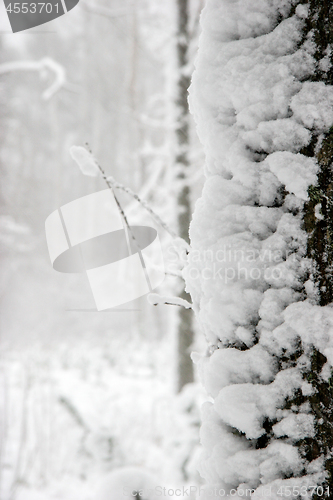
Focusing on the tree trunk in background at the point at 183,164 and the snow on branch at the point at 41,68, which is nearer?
the tree trunk in background at the point at 183,164

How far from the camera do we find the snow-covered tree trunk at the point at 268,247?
509 millimetres

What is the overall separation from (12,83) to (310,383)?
40.8ft

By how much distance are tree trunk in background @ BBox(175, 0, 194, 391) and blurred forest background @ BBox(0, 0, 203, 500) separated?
0.06ft

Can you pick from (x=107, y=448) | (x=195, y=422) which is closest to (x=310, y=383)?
(x=195, y=422)

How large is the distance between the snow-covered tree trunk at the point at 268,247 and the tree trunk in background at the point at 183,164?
271cm

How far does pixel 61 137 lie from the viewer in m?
11.0

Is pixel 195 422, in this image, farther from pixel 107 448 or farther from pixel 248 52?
pixel 248 52

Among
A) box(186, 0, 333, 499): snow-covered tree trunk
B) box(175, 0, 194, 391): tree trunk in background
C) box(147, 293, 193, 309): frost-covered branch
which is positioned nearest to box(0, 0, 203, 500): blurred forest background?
box(175, 0, 194, 391): tree trunk in background
